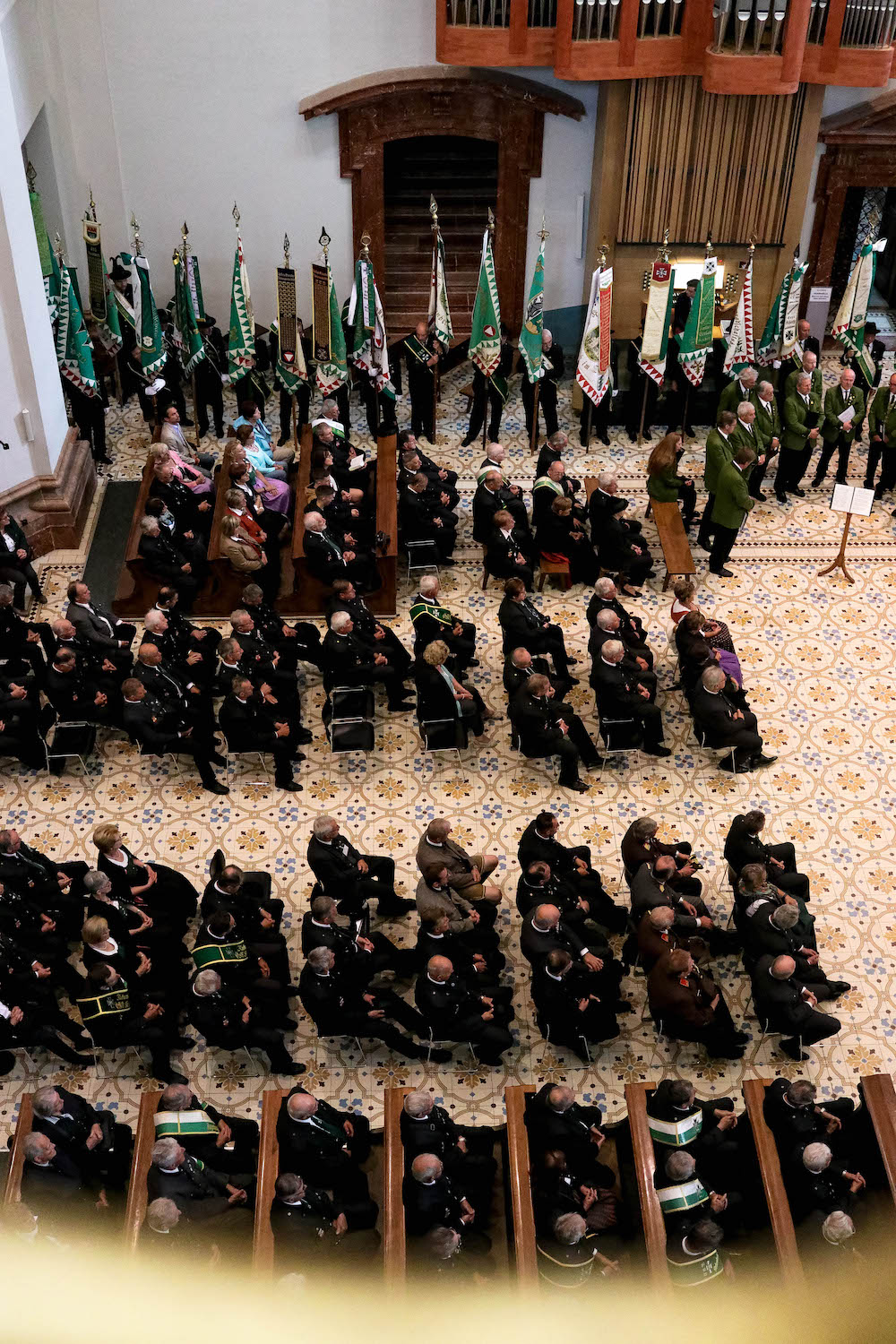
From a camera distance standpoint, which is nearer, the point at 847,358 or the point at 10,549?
the point at 10,549

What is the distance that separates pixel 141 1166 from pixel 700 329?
401 inches

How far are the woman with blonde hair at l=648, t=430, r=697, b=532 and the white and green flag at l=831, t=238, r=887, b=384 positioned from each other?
2.78 metres

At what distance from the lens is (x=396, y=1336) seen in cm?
90

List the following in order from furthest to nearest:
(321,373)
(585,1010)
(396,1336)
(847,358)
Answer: (847,358) → (321,373) → (585,1010) → (396,1336)

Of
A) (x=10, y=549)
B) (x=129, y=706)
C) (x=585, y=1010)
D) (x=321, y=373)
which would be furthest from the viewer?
(x=321, y=373)

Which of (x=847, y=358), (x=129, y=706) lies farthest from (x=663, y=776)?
(x=847, y=358)

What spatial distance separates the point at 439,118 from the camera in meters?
14.2

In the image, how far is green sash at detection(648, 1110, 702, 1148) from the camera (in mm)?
6875

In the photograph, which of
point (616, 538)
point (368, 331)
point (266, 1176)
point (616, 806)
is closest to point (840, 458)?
point (616, 538)

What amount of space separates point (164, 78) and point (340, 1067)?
10.9 m

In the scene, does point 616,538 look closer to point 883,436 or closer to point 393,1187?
point 883,436

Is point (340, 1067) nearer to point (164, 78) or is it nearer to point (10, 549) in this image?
point (10, 549)

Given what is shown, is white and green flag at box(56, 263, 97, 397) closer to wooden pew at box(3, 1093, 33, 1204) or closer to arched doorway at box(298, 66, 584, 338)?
arched doorway at box(298, 66, 584, 338)

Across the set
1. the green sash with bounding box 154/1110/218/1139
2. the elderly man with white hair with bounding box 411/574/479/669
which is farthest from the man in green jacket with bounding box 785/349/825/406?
the green sash with bounding box 154/1110/218/1139
